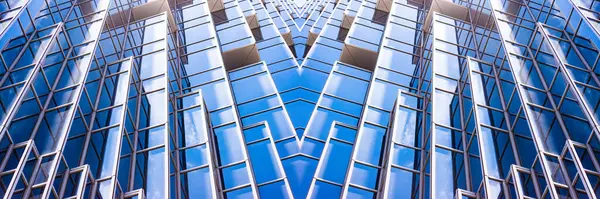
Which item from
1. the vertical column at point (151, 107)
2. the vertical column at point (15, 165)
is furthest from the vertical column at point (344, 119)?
the vertical column at point (15, 165)

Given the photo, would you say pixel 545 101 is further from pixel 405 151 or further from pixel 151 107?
pixel 151 107

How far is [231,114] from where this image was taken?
27219 mm

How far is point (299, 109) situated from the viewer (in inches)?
1213

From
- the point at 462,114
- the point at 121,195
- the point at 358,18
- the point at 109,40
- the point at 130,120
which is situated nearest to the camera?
the point at 121,195

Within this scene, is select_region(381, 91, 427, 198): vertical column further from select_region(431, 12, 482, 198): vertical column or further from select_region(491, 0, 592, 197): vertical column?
select_region(491, 0, 592, 197): vertical column

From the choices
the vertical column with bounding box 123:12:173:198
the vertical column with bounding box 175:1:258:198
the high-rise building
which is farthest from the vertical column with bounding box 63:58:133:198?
the vertical column with bounding box 175:1:258:198

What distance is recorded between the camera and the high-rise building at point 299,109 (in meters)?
18.2

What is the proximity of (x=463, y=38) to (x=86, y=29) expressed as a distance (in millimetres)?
18843

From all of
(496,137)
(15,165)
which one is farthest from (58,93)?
(496,137)

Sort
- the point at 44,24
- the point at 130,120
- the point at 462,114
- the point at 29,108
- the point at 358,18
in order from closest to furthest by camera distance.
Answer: the point at 29,108 → the point at 130,120 → the point at 462,114 → the point at 44,24 → the point at 358,18

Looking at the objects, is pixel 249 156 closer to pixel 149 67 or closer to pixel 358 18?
pixel 149 67

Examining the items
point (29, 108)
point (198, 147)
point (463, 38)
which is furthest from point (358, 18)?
point (29, 108)

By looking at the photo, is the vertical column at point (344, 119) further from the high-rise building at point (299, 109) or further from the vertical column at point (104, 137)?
the vertical column at point (104, 137)

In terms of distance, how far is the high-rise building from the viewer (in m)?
18.2
